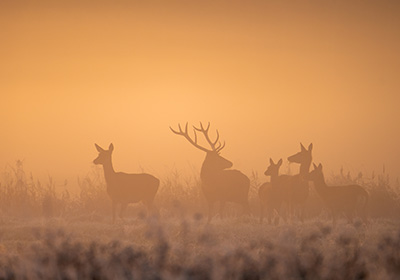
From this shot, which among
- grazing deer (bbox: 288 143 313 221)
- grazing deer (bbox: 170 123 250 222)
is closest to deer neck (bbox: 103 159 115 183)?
grazing deer (bbox: 170 123 250 222)

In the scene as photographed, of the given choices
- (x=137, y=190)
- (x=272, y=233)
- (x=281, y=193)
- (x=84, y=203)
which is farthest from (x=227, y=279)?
(x=84, y=203)

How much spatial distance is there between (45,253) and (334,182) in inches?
451

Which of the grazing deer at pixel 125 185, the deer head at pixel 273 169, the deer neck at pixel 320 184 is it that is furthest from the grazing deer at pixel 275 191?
the grazing deer at pixel 125 185

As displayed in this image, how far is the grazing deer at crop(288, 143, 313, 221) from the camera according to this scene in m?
13.6

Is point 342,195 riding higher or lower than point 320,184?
lower

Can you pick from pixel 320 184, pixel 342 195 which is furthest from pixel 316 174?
pixel 342 195

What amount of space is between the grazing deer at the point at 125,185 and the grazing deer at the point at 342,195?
11.0 ft

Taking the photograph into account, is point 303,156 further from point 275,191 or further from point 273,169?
point 275,191

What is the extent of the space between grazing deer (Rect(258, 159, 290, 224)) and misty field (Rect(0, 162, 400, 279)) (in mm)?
406

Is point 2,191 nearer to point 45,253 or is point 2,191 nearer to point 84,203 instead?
point 84,203

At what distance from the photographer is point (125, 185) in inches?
578

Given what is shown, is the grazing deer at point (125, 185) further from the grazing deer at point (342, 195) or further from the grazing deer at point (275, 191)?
the grazing deer at point (342, 195)

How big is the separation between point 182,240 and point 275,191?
2.93 m

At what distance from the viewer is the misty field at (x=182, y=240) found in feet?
21.3
